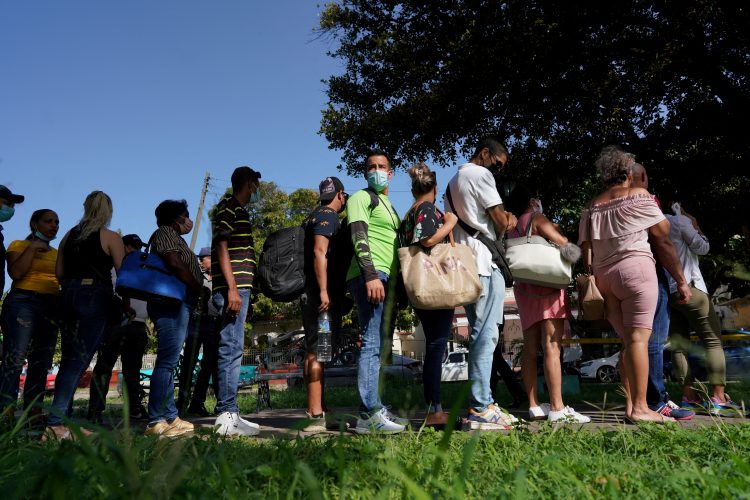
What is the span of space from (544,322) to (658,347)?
0.98 meters

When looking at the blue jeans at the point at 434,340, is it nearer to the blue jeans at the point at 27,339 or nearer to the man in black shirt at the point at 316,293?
the man in black shirt at the point at 316,293

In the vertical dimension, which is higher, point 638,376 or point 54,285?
point 54,285

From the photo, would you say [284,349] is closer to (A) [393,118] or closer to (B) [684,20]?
(A) [393,118]

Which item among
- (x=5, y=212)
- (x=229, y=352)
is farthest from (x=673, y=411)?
(x=5, y=212)

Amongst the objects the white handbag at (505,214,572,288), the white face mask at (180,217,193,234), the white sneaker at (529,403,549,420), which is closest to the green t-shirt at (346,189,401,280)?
the white handbag at (505,214,572,288)

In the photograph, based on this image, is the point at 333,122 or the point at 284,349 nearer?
the point at 284,349

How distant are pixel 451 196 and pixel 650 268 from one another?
4.85 ft

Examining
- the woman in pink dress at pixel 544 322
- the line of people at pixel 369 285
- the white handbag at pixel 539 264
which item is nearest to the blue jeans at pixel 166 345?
the line of people at pixel 369 285

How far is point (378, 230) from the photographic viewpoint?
4.26m

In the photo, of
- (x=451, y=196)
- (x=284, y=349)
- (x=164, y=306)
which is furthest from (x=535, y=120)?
(x=164, y=306)

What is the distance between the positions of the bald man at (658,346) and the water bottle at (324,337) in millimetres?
2401

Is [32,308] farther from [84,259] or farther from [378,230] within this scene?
[378,230]

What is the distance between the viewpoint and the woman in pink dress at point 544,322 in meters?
4.21

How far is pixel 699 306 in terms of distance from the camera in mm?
4891
